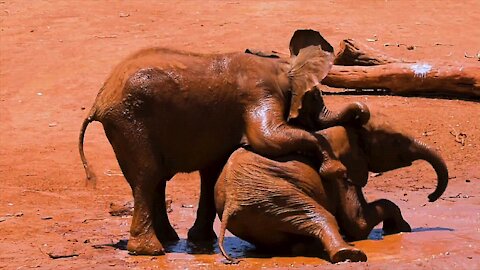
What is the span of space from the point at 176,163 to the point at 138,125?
0.46 meters

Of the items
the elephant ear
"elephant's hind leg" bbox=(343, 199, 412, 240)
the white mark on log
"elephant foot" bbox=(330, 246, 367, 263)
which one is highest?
the elephant ear

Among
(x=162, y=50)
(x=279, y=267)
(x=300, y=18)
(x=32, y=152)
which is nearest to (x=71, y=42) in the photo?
(x=300, y=18)

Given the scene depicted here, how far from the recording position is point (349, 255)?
8062mm

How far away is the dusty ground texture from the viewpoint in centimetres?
887

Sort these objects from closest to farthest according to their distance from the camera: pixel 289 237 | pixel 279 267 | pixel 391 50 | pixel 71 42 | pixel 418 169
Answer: pixel 279 267 < pixel 289 237 < pixel 418 169 < pixel 391 50 < pixel 71 42

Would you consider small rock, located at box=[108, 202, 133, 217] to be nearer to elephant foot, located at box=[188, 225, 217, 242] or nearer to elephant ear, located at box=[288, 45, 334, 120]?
elephant foot, located at box=[188, 225, 217, 242]

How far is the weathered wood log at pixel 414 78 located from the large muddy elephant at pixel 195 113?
631cm

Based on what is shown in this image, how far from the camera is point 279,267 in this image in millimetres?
8117

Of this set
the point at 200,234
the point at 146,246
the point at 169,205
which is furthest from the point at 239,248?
the point at 169,205

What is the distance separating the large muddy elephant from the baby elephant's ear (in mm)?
132

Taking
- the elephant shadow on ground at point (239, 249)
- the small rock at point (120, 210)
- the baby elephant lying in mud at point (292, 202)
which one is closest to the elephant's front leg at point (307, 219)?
the baby elephant lying in mud at point (292, 202)

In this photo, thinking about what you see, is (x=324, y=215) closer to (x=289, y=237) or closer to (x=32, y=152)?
(x=289, y=237)

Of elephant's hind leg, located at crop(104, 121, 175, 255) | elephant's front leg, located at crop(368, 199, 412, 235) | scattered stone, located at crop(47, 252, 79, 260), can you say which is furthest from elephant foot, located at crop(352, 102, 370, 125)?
scattered stone, located at crop(47, 252, 79, 260)

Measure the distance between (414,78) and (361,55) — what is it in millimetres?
834
